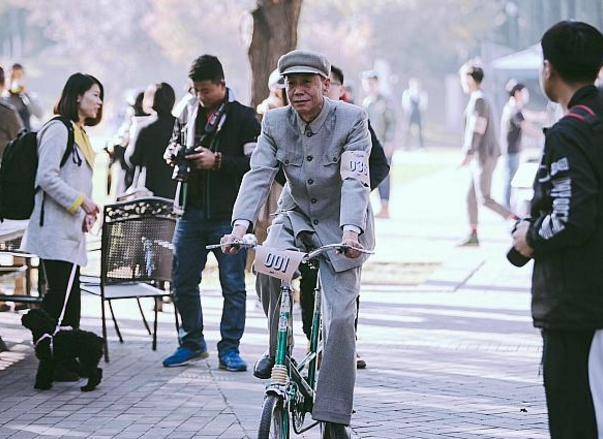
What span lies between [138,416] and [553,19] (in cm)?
7123

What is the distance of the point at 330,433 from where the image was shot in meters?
6.42

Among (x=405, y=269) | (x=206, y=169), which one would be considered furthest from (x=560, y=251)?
(x=405, y=269)

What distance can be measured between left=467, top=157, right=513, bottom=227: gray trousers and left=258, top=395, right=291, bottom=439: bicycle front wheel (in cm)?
1210

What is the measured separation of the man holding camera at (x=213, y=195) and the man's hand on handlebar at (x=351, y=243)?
2962mm

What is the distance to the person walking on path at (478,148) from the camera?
1770 centimetres

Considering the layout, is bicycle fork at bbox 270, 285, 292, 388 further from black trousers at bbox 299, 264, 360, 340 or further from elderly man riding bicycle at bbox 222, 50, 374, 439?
black trousers at bbox 299, 264, 360, 340

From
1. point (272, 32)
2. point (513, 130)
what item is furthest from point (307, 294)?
point (513, 130)

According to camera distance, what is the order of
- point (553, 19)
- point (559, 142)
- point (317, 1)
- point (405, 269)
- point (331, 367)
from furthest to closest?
point (317, 1) < point (553, 19) < point (405, 269) < point (331, 367) < point (559, 142)

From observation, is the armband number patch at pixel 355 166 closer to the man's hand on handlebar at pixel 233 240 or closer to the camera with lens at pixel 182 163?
the man's hand on handlebar at pixel 233 240

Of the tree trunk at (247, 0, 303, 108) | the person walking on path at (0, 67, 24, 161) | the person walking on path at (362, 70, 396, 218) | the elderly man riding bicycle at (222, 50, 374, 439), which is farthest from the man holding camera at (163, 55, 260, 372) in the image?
the person walking on path at (362, 70, 396, 218)

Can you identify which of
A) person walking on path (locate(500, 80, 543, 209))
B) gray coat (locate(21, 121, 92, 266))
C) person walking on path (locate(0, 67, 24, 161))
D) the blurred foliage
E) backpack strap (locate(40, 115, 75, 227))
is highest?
the blurred foliage

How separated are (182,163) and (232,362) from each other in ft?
4.28

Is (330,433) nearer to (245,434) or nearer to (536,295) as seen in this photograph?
(245,434)

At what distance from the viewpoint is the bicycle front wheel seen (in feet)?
18.9
